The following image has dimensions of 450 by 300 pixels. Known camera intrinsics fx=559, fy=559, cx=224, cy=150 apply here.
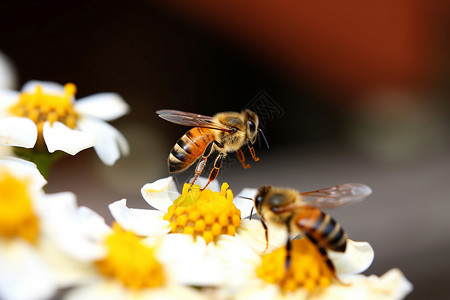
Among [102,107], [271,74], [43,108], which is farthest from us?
[271,74]

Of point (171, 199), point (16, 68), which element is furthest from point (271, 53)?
point (171, 199)

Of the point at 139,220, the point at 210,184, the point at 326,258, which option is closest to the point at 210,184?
the point at 210,184

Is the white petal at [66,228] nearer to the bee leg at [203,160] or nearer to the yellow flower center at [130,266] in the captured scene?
the yellow flower center at [130,266]

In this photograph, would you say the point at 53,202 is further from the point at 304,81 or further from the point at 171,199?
→ the point at 304,81

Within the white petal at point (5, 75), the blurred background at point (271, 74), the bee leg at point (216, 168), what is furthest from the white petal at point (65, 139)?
the blurred background at point (271, 74)

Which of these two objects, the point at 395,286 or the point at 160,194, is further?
the point at 160,194

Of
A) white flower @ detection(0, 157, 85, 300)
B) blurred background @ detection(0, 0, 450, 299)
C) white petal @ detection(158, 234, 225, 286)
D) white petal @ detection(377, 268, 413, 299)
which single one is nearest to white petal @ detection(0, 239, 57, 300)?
white flower @ detection(0, 157, 85, 300)

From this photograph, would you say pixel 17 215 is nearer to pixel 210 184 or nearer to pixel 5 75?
pixel 210 184
